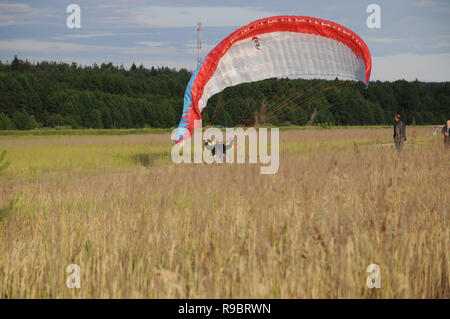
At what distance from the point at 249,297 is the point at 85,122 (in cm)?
6314

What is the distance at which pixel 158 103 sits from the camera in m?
78.0

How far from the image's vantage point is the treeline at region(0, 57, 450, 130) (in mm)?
Result: 62031

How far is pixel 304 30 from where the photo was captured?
11.4 m

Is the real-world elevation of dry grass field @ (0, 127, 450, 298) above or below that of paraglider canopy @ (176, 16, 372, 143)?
below

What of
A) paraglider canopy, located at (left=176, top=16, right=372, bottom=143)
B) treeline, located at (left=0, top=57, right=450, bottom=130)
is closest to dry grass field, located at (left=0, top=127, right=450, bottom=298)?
paraglider canopy, located at (left=176, top=16, right=372, bottom=143)

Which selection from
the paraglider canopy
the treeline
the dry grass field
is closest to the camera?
the dry grass field

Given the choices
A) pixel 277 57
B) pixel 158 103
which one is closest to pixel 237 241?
pixel 277 57

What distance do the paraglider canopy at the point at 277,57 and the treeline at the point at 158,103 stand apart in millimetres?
32270

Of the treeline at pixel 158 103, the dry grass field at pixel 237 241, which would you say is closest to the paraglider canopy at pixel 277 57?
the dry grass field at pixel 237 241

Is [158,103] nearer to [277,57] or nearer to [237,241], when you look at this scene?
[277,57]

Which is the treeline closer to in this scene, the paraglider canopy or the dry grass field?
the paraglider canopy

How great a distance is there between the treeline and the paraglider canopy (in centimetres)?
3227
